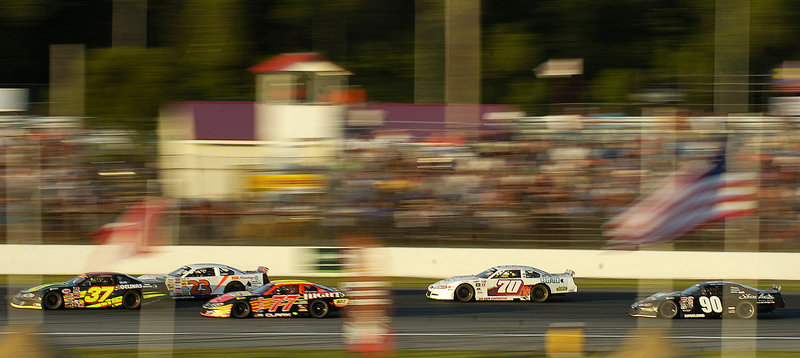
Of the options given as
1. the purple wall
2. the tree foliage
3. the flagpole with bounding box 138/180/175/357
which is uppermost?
the tree foliage

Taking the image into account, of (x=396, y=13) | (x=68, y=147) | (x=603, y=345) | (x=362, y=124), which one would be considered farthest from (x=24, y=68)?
(x=603, y=345)

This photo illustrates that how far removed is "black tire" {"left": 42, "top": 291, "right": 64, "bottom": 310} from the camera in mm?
15383

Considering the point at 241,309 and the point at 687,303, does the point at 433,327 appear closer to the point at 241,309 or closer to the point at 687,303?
the point at 241,309

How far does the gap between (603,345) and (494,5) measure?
22.9 meters

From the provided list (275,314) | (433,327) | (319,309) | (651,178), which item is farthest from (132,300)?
(651,178)

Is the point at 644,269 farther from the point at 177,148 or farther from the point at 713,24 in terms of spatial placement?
the point at 713,24

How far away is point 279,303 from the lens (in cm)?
1498

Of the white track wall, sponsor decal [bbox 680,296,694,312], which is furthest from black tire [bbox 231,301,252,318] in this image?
sponsor decal [bbox 680,296,694,312]

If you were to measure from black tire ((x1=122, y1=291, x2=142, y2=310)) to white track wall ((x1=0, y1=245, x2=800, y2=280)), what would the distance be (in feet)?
13.2

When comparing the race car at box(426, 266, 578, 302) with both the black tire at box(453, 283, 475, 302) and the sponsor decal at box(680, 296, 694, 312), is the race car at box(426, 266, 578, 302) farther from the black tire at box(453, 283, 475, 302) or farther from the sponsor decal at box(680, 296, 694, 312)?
the sponsor decal at box(680, 296, 694, 312)

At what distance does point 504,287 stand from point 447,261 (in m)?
3.34

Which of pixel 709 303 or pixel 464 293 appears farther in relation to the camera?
pixel 464 293

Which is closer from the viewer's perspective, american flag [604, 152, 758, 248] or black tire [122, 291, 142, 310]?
american flag [604, 152, 758, 248]

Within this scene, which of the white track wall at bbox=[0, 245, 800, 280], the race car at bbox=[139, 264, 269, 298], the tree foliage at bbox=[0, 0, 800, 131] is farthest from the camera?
the tree foliage at bbox=[0, 0, 800, 131]
